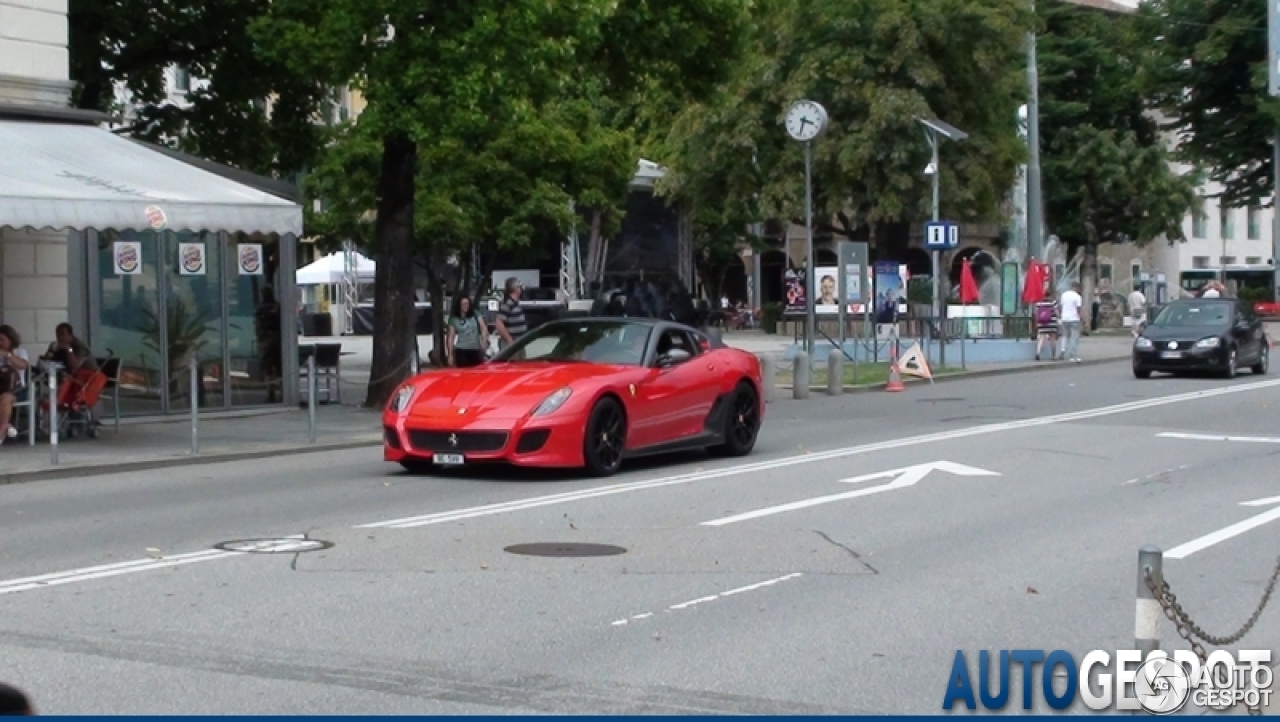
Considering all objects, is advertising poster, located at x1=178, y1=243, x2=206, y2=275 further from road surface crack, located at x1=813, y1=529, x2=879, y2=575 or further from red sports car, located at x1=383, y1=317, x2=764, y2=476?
road surface crack, located at x1=813, y1=529, x2=879, y2=575

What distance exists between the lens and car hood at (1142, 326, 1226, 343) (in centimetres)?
3169

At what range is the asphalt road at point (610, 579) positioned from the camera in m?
7.55

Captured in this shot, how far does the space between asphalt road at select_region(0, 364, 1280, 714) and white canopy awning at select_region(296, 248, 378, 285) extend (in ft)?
92.2

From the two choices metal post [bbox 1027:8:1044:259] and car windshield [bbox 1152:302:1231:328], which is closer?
car windshield [bbox 1152:302:1231:328]

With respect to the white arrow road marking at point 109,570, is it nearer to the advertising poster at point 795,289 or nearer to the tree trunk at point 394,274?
the tree trunk at point 394,274

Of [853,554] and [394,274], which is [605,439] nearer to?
[853,554]

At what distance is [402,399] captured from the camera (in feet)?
51.0

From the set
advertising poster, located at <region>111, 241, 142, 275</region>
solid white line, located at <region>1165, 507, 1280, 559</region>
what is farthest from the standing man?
solid white line, located at <region>1165, 507, 1280, 559</region>

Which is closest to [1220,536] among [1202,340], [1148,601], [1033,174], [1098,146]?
[1148,601]

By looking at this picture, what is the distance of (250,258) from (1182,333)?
17126mm

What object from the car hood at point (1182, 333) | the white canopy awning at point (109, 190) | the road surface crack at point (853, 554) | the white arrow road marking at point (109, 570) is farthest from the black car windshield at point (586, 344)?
the car hood at point (1182, 333)

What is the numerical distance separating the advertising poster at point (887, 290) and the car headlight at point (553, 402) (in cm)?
2658

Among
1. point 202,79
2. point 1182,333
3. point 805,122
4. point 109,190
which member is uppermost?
point 202,79

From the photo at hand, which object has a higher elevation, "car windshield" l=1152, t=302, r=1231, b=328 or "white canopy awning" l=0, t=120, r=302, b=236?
"white canopy awning" l=0, t=120, r=302, b=236
